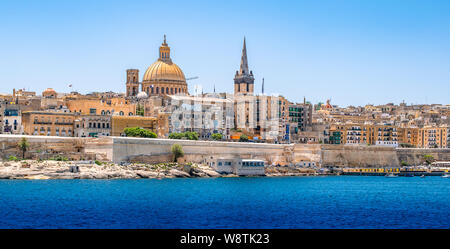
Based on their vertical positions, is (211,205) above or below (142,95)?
below

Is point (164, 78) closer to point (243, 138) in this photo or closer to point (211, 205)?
point (243, 138)

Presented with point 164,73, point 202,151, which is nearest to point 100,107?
point 164,73

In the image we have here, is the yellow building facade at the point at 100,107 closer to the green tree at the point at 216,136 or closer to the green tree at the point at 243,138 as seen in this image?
the green tree at the point at 216,136

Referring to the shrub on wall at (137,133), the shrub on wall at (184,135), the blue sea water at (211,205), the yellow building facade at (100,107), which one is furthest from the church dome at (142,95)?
the blue sea water at (211,205)

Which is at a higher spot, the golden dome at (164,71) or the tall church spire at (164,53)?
the tall church spire at (164,53)

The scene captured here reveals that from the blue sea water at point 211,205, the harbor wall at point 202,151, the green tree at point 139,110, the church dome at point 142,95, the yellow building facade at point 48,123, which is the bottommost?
the blue sea water at point 211,205

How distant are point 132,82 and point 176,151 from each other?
35.5 m

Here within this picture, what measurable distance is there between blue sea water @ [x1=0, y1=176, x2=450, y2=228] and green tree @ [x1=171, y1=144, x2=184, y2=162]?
7.25 metres

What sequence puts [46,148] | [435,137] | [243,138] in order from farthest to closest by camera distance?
[435,137] < [243,138] < [46,148]

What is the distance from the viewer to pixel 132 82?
91375 millimetres

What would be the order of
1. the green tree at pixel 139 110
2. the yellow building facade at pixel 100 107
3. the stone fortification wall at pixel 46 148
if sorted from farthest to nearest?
the green tree at pixel 139 110 < the yellow building facade at pixel 100 107 < the stone fortification wall at pixel 46 148

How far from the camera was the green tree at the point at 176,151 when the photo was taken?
57.5 metres

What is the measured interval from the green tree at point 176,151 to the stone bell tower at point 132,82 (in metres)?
34.2
